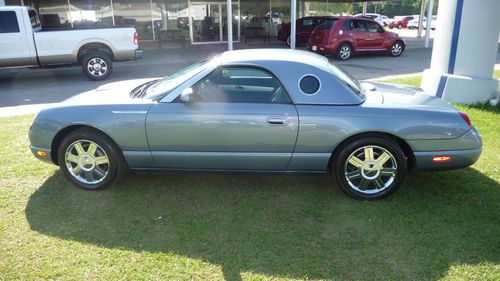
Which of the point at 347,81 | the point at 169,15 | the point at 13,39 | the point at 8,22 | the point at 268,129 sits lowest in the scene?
the point at 268,129

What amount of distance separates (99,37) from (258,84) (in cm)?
800

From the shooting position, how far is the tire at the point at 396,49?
16359 millimetres

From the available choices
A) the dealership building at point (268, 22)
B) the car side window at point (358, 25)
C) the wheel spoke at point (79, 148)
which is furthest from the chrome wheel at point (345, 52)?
the wheel spoke at point (79, 148)

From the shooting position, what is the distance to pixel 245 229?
139 inches

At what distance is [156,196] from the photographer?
4.11 meters

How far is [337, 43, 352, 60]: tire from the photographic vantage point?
15.2 metres

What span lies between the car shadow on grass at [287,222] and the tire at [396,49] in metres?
12.9

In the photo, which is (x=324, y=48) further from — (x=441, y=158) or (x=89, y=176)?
(x=89, y=176)

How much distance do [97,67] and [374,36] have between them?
34.4 ft

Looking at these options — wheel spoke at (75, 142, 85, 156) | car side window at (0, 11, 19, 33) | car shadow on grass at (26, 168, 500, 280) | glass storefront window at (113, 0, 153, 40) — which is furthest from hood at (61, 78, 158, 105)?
glass storefront window at (113, 0, 153, 40)

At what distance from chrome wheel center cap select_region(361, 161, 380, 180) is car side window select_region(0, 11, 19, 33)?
9833mm

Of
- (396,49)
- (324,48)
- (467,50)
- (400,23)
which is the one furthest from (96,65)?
(400,23)

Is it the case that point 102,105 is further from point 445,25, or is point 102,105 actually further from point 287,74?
point 445,25

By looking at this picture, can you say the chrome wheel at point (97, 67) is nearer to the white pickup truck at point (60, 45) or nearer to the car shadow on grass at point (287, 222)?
the white pickup truck at point (60, 45)
